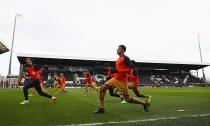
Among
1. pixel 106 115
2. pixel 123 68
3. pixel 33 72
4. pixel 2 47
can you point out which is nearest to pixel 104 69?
pixel 2 47

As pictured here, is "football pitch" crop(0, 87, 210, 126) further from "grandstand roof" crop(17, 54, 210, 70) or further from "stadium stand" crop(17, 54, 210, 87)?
"stadium stand" crop(17, 54, 210, 87)

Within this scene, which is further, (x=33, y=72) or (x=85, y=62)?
(x=85, y=62)

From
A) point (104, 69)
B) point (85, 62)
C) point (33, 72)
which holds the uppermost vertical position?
point (85, 62)

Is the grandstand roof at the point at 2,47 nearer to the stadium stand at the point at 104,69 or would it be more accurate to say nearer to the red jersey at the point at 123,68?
the stadium stand at the point at 104,69

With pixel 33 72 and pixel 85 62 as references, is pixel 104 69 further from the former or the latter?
pixel 33 72

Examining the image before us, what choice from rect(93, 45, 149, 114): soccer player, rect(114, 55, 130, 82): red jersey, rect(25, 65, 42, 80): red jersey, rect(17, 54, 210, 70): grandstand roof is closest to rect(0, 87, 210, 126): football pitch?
rect(93, 45, 149, 114): soccer player

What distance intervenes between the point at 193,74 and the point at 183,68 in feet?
11.1

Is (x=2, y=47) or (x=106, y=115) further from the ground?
(x=2, y=47)

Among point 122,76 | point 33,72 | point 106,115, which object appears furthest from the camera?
point 33,72

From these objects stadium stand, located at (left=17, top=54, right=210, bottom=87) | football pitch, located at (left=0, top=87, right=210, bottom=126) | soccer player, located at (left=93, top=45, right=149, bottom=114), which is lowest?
football pitch, located at (left=0, top=87, right=210, bottom=126)

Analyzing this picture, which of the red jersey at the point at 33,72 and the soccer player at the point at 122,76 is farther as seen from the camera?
the red jersey at the point at 33,72

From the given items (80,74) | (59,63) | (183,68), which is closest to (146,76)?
(183,68)

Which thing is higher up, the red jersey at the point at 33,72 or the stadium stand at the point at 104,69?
the stadium stand at the point at 104,69

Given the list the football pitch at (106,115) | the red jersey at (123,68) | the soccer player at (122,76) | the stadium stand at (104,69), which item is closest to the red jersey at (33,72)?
the football pitch at (106,115)
